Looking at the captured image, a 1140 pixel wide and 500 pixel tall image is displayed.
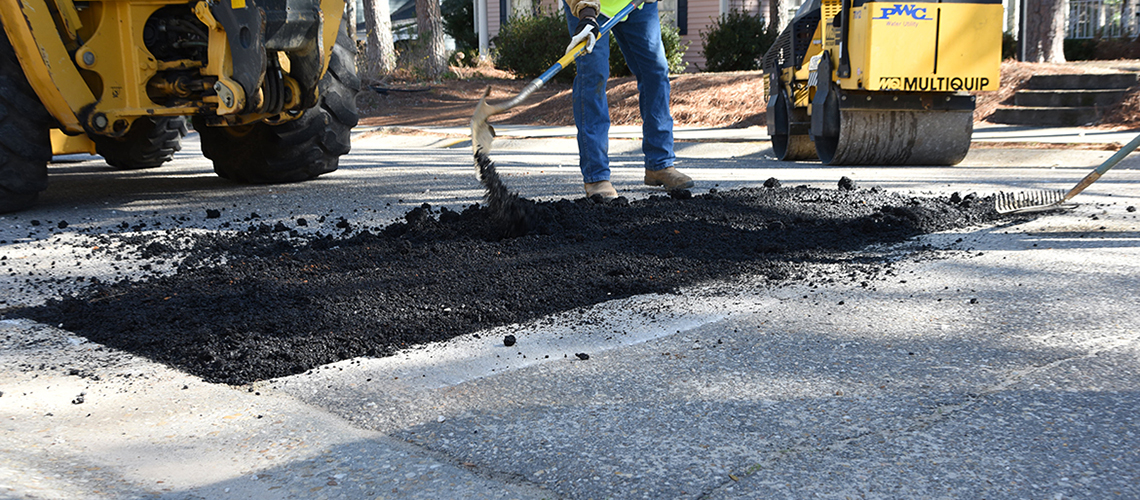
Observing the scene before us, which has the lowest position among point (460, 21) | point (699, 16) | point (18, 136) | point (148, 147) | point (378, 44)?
point (148, 147)

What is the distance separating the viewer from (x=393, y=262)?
386 cm

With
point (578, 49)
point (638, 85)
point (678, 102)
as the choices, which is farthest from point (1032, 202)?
point (678, 102)

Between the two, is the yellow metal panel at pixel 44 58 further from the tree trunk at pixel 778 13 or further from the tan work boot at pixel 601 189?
the tree trunk at pixel 778 13

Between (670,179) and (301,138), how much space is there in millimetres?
2705

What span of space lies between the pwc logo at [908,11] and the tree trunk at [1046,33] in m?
10.6

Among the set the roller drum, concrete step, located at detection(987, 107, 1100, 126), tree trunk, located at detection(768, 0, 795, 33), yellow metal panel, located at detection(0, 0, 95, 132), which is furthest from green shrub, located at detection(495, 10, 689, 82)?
yellow metal panel, located at detection(0, 0, 95, 132)

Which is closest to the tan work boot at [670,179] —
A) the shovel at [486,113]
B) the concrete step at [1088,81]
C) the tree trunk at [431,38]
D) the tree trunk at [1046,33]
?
the shovel at [486,113]

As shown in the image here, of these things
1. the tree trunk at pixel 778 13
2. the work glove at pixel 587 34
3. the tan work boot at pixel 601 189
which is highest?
the tree trunk at pixel 778 13

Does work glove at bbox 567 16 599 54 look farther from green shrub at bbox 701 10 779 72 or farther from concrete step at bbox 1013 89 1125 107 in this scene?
green shrub at bbox 701 10 779 72

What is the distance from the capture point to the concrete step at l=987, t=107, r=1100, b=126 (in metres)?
10.3

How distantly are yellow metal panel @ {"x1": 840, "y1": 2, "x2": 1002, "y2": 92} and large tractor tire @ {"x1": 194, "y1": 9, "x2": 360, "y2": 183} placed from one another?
3.78 m

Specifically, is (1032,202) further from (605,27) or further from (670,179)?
(605,27)

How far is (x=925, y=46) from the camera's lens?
681 cm

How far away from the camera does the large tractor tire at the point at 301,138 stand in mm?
6660
